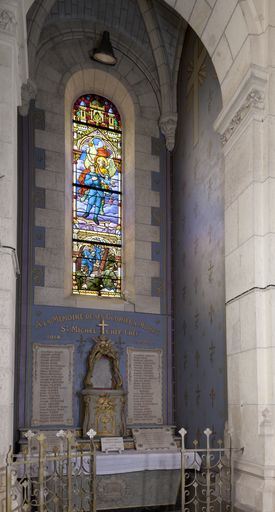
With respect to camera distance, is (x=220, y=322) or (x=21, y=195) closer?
(x=220, y=322)

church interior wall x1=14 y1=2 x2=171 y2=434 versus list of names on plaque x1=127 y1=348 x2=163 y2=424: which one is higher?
church interior wall x1=14 y1=2 x2=171 y2=434

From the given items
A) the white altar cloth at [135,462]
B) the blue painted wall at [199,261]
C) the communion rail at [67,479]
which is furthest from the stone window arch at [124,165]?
the communion rail at [67,479]

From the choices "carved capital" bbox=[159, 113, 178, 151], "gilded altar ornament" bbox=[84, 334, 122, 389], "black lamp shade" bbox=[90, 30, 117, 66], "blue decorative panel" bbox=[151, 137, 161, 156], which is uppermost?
"black lamp shade" bbox=[90, 30, 117, 66]

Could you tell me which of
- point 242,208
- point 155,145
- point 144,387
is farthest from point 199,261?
point 155,145

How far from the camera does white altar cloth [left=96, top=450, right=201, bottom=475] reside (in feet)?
25.4

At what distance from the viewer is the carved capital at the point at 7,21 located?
19.9 ft

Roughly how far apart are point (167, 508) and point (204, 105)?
5741 mm

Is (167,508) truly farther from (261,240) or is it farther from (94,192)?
(94,192)

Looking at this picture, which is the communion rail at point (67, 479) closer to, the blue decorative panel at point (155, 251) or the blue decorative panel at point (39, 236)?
the blue decorative panel at point (39, 236)

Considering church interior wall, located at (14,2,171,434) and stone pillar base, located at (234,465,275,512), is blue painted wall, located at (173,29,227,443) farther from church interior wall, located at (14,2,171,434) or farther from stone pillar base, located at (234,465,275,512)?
stone pillar base, located at (234,465,275,512)

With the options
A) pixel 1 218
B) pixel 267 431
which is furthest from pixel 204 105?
pixel 267 431

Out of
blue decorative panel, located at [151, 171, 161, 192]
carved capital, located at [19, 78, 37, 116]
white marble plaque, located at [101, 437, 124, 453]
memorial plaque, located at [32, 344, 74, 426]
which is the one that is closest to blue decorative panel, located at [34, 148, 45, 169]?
carved capital, located at [19, 78, 37, 116]

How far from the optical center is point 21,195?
9.44 metres

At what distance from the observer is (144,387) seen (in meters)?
9.74
